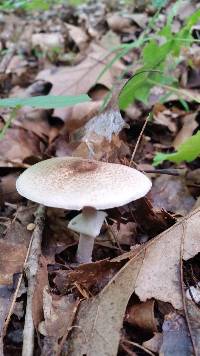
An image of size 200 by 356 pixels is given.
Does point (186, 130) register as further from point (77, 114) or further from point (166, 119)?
point (77, 114)

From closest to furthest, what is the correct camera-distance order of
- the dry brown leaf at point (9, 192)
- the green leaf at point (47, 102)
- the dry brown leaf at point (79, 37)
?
the green leaf at point (47, 102) → the dry brown leaf at point (9, 192) → the dry brown leaf at point (79, 37)

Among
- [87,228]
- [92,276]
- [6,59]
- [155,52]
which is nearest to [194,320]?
[92,276]

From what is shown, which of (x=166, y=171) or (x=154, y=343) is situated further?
(x=166, y=171)

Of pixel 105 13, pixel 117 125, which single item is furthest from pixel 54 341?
pixel 105 13

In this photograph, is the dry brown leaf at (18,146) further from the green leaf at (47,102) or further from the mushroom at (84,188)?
the mushroom at (84,188)

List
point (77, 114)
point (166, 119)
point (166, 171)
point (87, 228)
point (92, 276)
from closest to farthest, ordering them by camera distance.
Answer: point (92, 276) → point (87, 228) → point (166, 171) → point (77, 114) → point (166, 119)

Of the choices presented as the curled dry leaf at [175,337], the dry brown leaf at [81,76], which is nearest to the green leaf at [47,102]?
the curled dry leaf at [175,337]

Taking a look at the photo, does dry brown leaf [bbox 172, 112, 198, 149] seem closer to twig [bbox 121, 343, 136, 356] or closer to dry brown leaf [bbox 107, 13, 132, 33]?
twig [bbox 121, 343, 136, 356]
